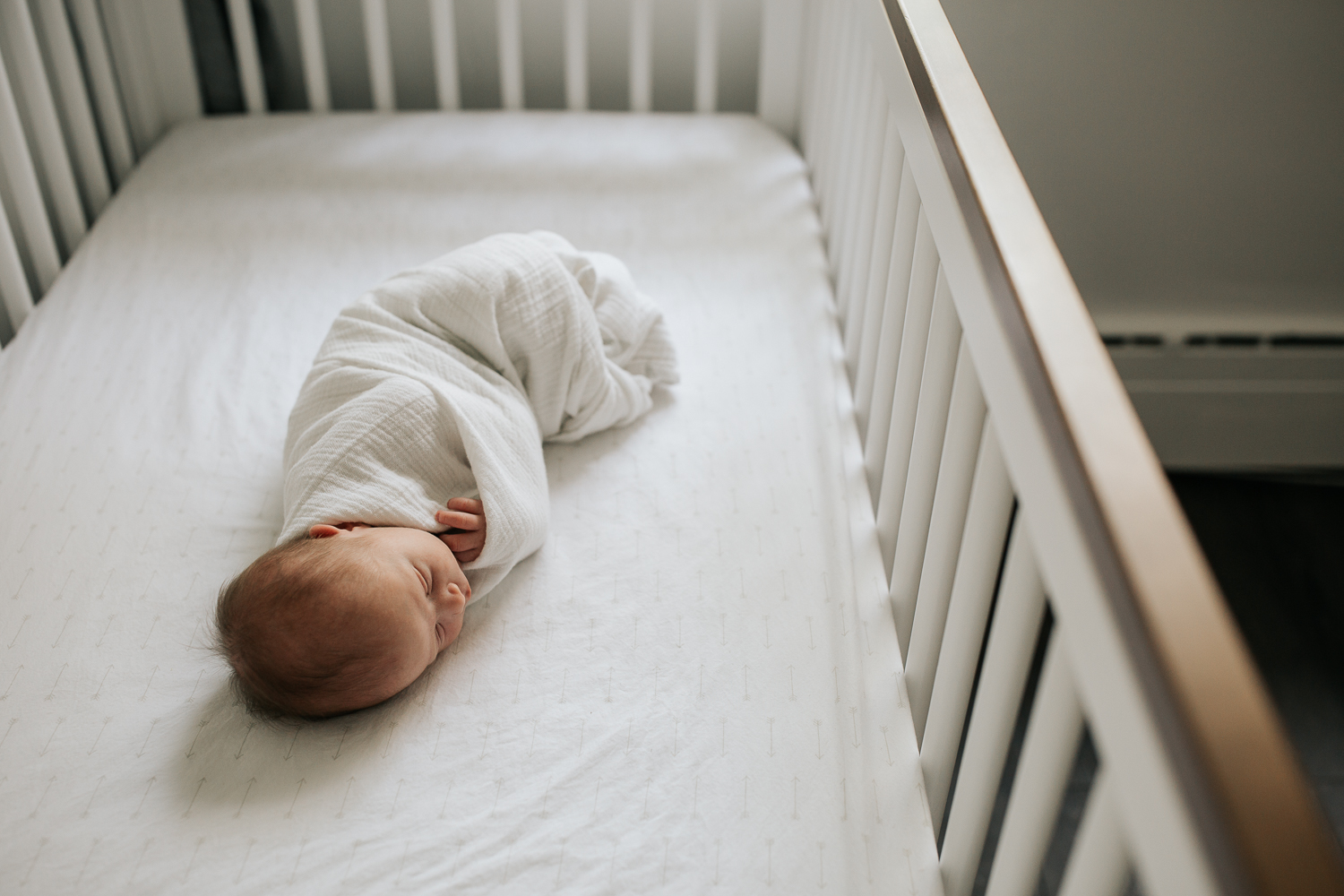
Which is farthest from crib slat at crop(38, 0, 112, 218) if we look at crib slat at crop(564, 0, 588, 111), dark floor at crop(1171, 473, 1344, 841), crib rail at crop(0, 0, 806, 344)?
dark floor at crop(1171, 473, 1344, 841)

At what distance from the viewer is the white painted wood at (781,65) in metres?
1.60

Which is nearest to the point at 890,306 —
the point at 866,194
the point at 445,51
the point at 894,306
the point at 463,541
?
the point at 894,306

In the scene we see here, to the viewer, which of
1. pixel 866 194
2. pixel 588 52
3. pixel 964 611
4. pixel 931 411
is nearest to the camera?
pixel 964 611

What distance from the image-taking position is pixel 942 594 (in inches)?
30.5

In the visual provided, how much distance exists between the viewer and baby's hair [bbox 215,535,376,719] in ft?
2.49

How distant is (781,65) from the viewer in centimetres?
165

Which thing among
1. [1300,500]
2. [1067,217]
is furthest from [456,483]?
[1300,500]

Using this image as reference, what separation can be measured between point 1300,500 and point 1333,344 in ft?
0.88

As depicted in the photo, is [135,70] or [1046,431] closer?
[1046,431]

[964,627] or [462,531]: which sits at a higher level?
[964,627]

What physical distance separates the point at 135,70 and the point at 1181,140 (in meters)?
1.65

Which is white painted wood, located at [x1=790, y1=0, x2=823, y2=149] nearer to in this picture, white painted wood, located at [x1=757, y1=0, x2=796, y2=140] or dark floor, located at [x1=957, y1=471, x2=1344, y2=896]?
white painted wood, located at [x1=757, y1=0, x2=796, y2=140]

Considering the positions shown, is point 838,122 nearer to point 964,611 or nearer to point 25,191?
point 964,611

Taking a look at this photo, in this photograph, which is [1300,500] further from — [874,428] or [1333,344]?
[874,428]
